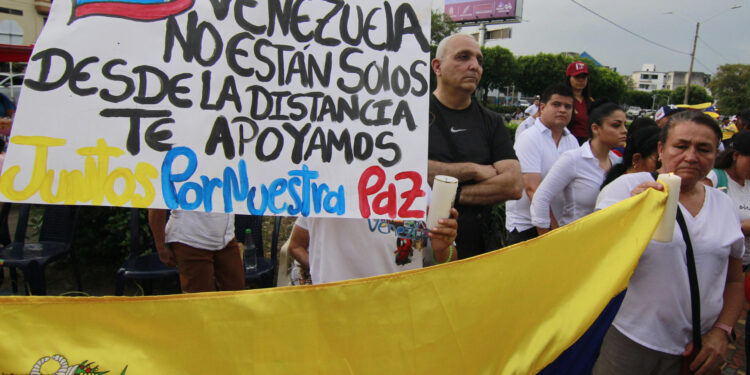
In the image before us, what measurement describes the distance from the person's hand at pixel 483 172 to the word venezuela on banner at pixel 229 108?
0.81 meters

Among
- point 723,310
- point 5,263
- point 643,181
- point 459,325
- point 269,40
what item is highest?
point 269,40

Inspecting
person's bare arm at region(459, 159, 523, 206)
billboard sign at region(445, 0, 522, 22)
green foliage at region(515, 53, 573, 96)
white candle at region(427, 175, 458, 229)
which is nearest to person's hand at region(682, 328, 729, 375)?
person's bare arm at region(459, 159, 523, 206)

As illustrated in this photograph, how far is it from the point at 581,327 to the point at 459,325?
485mm

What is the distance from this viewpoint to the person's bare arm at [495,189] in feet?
7.63

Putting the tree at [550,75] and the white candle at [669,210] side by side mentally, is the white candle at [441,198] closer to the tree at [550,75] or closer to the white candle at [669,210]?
the white candle at [669,210]

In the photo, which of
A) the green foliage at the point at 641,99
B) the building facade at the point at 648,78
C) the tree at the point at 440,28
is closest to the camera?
the tree at the point at 440,28

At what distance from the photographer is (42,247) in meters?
4.04

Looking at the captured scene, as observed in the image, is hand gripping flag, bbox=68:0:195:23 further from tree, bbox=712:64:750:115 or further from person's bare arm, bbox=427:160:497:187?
tree, bbox=712:64:750:115

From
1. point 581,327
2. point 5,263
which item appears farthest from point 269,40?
point 5,263

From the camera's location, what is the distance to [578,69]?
16.6ft

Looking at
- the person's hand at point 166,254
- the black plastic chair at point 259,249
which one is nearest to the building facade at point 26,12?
the black plastic chair at point 259,249

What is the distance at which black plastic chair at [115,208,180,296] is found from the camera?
3666mm

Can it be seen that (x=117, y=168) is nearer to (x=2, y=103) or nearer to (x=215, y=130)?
(x=215, y=130)

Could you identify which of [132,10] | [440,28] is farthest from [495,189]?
[440,28]
